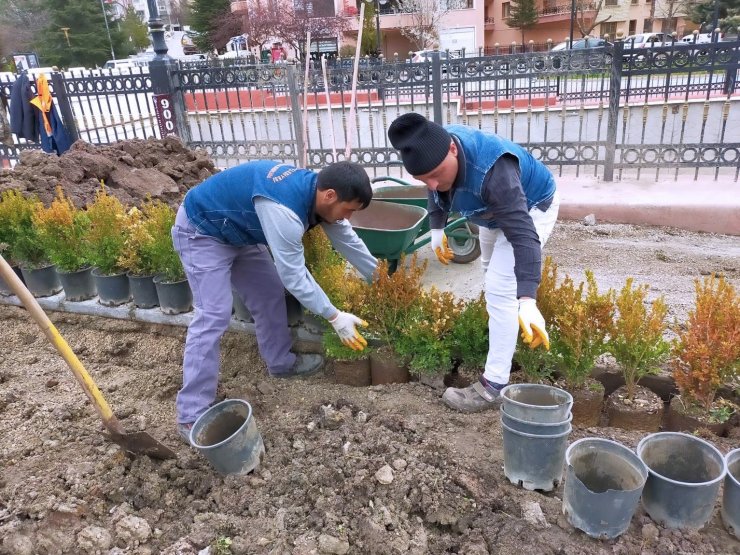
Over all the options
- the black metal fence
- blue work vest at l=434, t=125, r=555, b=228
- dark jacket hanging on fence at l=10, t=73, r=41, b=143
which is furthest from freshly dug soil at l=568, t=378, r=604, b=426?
Result: dark jacket hanging on fence at l=10, t=73, r=41, b=143

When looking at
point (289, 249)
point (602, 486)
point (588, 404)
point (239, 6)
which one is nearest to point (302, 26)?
point (239, 6)

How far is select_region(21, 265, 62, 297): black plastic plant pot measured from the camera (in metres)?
4.48

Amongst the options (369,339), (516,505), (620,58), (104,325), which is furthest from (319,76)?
(516,505)

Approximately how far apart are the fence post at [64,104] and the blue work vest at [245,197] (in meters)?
7.16

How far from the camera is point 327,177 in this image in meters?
2.50

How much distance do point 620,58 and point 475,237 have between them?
3.27m

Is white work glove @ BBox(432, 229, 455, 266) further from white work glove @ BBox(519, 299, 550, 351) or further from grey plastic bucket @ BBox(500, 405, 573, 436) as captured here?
grey plastic bucket @ BBox(500, 405, 573, 436)

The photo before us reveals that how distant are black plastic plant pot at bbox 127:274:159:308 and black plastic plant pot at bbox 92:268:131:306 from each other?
0.25 ft

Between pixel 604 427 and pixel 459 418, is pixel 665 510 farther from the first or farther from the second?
pixel 459 418

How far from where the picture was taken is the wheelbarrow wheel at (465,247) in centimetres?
492

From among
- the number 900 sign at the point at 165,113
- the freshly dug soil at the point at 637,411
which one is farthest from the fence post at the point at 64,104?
the freshly dug soil at the point at 637,411

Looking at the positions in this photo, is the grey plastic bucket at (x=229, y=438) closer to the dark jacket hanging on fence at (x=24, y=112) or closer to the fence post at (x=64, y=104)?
the fence post at (x=64, y=104)

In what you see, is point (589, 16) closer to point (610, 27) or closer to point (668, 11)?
point (610, 27)

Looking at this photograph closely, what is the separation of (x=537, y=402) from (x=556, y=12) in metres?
42.7
